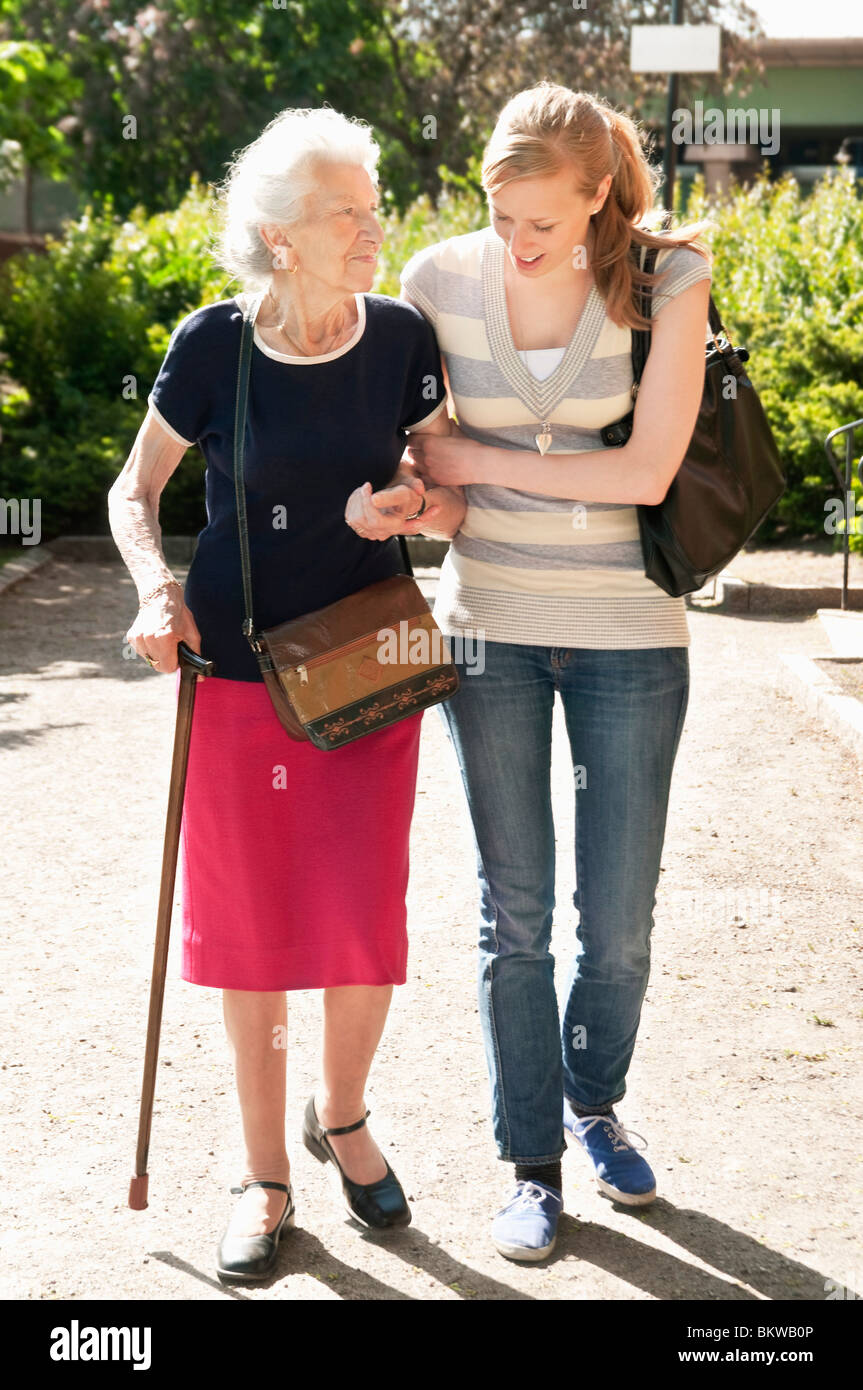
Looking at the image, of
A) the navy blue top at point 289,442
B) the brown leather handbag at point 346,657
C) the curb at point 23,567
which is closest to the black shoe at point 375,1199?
the brown leather handbag at point 346,657

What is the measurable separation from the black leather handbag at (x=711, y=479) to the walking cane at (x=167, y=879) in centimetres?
82

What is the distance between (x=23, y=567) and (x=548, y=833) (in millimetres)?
9280

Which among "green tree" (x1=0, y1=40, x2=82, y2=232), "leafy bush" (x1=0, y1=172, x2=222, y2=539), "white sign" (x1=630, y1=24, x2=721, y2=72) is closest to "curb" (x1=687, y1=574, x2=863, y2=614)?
"white sign" (x1=630, y1=24, x2=721, y2=72)

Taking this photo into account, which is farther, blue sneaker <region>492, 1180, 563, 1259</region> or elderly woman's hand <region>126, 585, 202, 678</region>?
blue sneaker <region>492, 1180, 563, 1259</region>

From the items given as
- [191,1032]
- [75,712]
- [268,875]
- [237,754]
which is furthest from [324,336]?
[75,712]

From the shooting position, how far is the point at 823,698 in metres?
7.28

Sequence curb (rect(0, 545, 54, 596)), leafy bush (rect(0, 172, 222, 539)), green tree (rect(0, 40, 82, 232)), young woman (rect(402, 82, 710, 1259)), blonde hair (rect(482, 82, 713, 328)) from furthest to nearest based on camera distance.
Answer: green tree (rect(0, 40, 82, 232)) → leafy bush (rect(0, 172, 222, 539)) → curb (rect(0, 545, 54, 596)) → young woman (rect(402, 82, 710, 1259)) → blonde hair (rect(482, 82, 713, 328))

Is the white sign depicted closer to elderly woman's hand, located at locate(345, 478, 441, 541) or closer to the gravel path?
the gravel path

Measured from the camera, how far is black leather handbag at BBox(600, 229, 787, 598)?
2736mm

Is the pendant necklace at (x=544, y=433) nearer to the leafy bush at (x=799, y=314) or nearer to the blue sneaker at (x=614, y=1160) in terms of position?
the blue sneaker at (x=614, y=1160)

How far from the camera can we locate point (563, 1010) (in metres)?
3.18

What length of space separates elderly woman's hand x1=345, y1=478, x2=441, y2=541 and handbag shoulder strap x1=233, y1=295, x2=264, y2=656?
19cm

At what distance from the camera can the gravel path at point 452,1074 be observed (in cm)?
286
